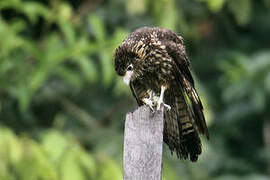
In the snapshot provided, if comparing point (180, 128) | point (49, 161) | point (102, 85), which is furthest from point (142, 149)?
point (102, 85)

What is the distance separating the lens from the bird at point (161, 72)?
15.4 ft

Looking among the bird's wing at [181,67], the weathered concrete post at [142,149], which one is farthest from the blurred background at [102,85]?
the weathered concrete post at [142,149]

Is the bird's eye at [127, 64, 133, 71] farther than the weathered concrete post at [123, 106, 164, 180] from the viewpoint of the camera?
Yes

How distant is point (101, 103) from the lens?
931 centimetres

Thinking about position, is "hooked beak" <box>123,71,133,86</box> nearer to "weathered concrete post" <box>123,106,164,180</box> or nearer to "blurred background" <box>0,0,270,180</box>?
"weathered concrete post" <box>123,106,164,180</box>

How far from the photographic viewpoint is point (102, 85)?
911 centimetres

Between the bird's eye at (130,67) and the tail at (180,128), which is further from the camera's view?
the bird's eye at (130,67)

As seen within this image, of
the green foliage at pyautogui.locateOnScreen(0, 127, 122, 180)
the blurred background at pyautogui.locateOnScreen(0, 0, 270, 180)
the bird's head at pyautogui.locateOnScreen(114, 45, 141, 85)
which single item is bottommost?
the bird's head at pyautogui.locateOnScreen(114, 45, 141, 85)

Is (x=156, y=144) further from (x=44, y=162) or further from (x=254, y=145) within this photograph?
(x=254, y=145)

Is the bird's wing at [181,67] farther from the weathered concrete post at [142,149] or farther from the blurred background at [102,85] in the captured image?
the blurred background at [102,85]

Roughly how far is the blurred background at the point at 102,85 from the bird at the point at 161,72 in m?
1.88

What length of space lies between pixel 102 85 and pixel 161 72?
4252mm

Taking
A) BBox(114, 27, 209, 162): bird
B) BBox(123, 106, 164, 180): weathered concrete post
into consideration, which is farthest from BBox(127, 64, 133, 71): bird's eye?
BBox(123, 106, 164, 180): weathered concrete post

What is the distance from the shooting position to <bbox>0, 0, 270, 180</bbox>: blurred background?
6949mm
